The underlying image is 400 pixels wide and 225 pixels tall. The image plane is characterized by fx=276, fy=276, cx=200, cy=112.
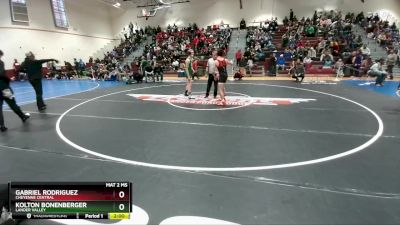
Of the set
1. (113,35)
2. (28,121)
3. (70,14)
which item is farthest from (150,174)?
(113,35)

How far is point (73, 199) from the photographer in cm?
212

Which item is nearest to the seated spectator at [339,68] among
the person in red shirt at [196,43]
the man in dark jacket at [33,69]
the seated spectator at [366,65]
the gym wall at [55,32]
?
the seated spectator at [366,65]

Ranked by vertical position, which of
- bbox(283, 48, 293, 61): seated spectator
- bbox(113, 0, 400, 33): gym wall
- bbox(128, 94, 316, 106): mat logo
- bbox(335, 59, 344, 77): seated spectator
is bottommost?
bbox(128, 94, 316, 106): mat logo

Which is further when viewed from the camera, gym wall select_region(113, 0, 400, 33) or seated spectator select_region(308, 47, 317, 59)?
gym wall select_region(113, 0, 400, 33)

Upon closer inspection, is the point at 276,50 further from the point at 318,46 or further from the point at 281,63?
the point at 318,46

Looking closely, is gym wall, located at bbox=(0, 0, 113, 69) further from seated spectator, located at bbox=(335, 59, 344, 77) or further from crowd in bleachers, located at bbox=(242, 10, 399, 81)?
seated spectator, located at bbox=(335, 59, 344, 77)

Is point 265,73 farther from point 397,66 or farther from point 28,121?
→ point 28,121

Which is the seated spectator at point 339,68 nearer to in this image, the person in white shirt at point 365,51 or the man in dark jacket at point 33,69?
the person in white shirt at point 365,51

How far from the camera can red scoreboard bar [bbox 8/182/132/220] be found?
83.0 inches

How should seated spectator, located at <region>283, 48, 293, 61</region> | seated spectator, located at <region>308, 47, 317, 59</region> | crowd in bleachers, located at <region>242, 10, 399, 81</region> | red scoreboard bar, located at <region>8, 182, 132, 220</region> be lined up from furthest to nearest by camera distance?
1. seated spectator, located at <region>283, 48, 293, 61</region>
2. seated spectator, located at <region>308, 47, 317, 59</region>
3. crowd in bleachers, located at <region>242, 10, 399, 81</region>
4. red scoreboard bar, located at <region>8, 182, 132, 220</region>

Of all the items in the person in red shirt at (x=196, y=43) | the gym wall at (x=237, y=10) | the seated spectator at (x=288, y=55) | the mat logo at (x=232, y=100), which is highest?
the gym wall at (x=237, y=10)

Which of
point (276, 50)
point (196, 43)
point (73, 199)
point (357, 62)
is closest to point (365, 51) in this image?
point (357, 62)

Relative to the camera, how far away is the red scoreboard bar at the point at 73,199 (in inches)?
83.0

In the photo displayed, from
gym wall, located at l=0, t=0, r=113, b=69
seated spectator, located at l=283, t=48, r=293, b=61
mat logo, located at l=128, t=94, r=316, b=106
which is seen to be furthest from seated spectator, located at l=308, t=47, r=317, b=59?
gym wall, located at l=0, t=0, r=113, b=69
